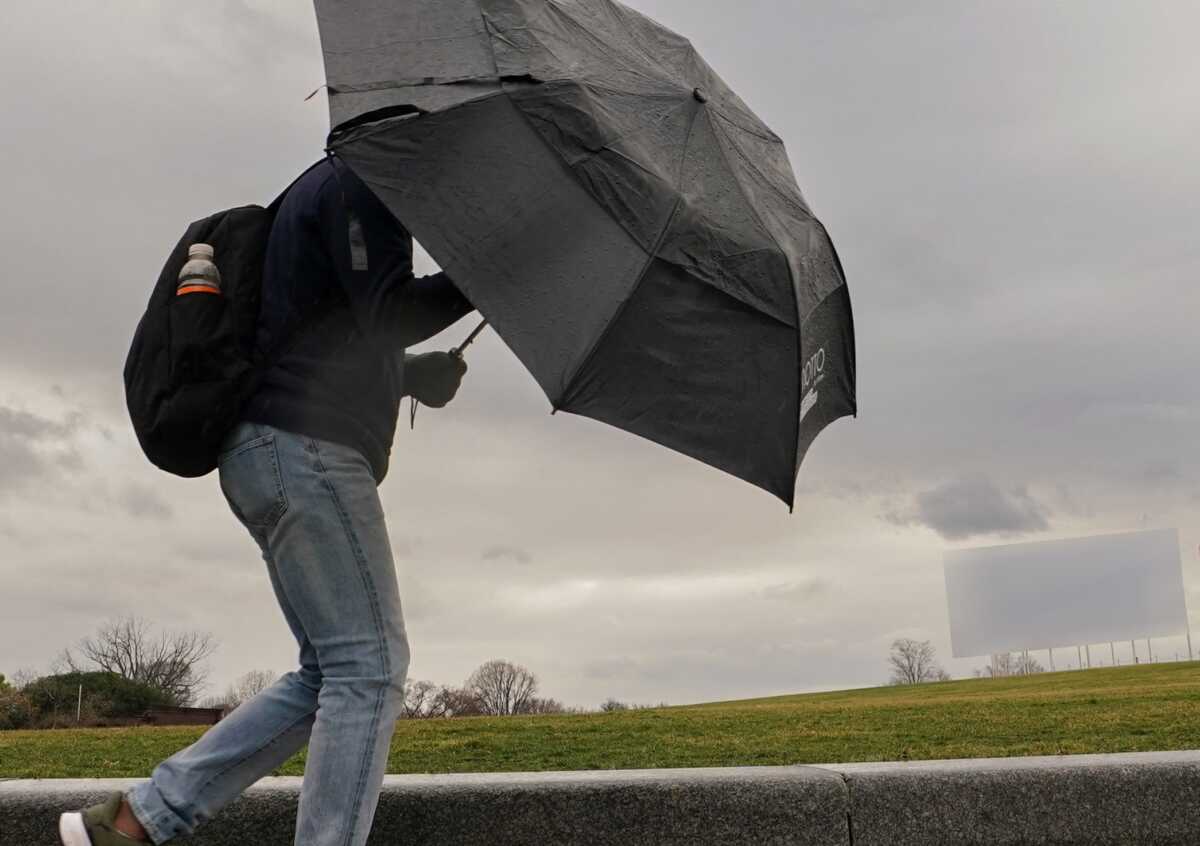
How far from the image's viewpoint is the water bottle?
120 inches

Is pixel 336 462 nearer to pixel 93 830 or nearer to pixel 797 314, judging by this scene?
pixel 93 830

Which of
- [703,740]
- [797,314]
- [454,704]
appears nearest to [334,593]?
[797,314]

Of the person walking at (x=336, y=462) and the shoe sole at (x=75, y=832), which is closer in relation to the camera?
the person walking at (x=336, y=462)

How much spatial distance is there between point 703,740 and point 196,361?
6481 mm

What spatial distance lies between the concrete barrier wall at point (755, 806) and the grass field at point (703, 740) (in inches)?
77.9

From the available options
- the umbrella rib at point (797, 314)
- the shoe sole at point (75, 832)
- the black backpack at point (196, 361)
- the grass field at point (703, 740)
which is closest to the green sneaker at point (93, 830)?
the shoe sole at point (75, 832)

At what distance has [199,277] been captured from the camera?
120 inches

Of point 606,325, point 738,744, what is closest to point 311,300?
point 606,325

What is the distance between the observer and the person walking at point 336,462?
3.03m

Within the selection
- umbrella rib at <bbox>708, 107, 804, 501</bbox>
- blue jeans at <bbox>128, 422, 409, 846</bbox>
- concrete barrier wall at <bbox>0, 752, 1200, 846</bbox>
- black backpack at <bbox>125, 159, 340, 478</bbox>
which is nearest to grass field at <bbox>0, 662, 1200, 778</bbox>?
concrete barrier wall at <bbox>0, 752, 1200, 846</bbox>

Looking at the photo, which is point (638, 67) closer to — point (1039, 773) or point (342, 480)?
point (342, 480)

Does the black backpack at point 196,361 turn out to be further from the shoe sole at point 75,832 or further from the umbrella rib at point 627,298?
the shoe sole at point 75,832

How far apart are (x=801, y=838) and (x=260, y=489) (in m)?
2.69

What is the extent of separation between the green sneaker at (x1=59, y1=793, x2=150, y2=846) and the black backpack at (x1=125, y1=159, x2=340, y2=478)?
97 centimetres
